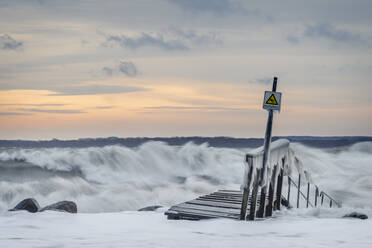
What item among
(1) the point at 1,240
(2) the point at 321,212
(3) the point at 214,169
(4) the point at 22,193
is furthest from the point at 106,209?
(3) the point at 214,169

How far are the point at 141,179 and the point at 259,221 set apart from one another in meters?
16.7

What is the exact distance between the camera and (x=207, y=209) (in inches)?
306

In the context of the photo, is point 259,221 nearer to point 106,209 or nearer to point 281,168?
point 281,168

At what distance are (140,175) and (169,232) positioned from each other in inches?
751

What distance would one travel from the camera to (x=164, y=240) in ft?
17.2

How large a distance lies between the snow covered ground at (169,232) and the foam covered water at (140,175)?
9.45 m

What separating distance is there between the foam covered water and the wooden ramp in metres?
8.39

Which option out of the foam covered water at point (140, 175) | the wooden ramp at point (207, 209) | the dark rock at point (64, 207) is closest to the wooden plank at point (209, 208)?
→ the wooden ramp at point (207, 209)

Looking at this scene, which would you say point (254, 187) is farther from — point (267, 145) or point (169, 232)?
point (169, 232)

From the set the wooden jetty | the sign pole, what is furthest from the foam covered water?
the sign pole

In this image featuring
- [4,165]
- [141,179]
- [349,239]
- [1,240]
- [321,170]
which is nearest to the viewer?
[1,240]

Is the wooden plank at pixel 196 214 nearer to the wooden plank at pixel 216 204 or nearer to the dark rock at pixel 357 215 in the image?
the wooden plank at pixel 216 204

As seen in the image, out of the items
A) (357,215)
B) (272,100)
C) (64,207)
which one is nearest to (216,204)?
(272,100)

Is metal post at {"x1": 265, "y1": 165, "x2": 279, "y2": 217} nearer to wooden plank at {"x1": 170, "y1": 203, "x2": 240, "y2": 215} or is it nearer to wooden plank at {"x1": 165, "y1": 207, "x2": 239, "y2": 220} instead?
wooden plank at {"x1": 170, "y1": 203, "x2": 240, "y2": 215}
